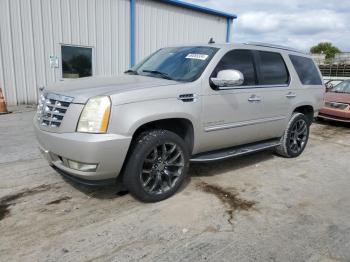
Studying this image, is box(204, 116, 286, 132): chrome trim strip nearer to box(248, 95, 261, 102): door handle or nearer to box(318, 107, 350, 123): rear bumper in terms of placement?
box(248, 95, 261, 102): door handle

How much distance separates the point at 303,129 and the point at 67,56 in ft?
27.4

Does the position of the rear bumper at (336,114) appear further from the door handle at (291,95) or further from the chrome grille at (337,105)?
the door handle at (291,95)

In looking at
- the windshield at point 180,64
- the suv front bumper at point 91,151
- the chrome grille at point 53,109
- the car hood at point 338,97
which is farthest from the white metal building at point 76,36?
the suv front bumper at point 91,151

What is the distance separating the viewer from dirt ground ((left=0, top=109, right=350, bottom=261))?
2781 millimetres

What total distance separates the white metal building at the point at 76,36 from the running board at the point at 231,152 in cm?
809

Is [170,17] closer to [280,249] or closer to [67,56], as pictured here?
[67,56]

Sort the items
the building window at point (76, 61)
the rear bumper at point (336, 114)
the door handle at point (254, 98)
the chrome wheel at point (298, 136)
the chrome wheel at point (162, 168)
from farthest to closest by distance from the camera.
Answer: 1. the building window at point (76, 61)
2. the rear bumper at point (336, 114)
3. the chrome wheel at point (298, 136)
4. the door handle at point (254, 98)
5. the chrome wheel at point (162, 168)

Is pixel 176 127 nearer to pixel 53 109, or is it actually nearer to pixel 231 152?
pixel 231 152

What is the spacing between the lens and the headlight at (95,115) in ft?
10.3

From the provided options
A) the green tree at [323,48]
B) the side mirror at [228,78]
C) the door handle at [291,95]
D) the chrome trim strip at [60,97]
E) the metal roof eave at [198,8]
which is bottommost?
the door handle at [291,95]

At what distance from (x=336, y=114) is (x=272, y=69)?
512 cm

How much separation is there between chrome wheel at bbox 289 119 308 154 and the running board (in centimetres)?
55

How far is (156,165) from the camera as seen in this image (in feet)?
12.0

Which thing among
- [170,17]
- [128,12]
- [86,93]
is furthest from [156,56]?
[170,17]
